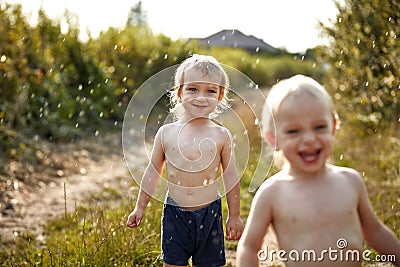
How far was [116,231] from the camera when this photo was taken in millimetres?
3908

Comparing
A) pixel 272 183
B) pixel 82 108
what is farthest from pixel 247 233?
pixel 82 108

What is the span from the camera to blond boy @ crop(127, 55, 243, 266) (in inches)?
120

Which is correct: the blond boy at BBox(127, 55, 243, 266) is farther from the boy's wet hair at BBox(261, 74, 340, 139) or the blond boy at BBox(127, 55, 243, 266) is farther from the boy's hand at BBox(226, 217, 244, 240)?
the boy's wet hair at BBox(261, 74, 340, 139)

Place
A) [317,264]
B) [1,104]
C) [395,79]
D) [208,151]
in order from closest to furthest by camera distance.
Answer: [317,264], [208,151], [395,79], [1,104]

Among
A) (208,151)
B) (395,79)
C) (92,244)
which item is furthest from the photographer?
(395,79)

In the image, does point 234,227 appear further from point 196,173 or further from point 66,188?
point 66,188

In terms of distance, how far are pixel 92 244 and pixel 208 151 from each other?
1389 mm

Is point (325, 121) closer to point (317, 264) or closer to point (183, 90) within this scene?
point (317, 264)

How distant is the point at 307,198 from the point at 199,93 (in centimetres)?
111

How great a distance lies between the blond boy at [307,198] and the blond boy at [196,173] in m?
0.92

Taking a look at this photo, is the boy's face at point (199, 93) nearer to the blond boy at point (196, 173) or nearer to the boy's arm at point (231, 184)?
the blond boy at point (196, 173)

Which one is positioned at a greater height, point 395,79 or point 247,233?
point 395,79

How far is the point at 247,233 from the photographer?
2.13 meters

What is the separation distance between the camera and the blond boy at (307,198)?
2.07m
